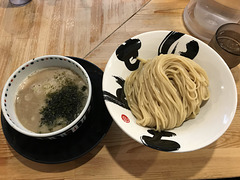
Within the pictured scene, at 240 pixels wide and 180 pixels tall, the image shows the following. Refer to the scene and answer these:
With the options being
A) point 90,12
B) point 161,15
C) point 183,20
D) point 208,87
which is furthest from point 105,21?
point 208,87

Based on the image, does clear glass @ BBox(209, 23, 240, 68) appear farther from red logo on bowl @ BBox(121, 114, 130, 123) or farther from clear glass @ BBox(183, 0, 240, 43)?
red logo on bowl @ BBox(121, 114, 130, 123)

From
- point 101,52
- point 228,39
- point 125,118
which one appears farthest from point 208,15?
point 125,118

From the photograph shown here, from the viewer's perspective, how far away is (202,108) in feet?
3.07

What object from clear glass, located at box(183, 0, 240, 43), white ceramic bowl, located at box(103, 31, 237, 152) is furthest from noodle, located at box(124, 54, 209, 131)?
clear glass, located at box(183, 0, 240, 43)

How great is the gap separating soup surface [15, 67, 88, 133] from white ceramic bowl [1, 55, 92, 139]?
0.07 ft

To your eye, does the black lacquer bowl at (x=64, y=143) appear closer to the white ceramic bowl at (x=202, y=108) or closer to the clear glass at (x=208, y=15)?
the white ceramic bowl at (x=202, y=108)

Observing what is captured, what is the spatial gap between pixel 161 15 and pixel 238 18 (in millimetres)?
516

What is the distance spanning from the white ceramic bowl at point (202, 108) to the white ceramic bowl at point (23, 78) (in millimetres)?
134

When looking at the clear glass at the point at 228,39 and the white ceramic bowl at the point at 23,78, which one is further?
the clear glass at the point at 228,39

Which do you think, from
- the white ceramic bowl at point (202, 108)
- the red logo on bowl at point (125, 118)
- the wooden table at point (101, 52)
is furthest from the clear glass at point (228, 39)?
the red logo on bowl at point (125, 118)

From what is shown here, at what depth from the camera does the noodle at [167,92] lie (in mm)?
888

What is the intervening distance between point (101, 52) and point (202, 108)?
691mm

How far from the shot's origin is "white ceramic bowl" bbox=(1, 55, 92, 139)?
81cm

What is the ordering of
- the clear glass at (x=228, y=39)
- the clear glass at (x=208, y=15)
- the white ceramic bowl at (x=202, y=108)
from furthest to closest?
1. the clear glass at (x=208, y=15)
2. the clear glass at (x=228, y=39)
3. the white ceramic bowl at (x=202, y=108)
